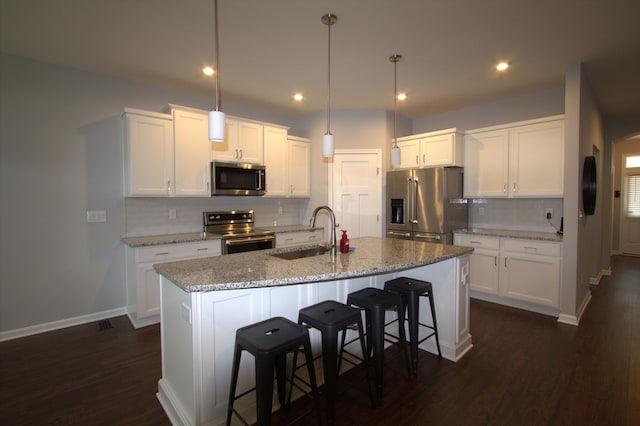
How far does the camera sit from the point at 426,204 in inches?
168

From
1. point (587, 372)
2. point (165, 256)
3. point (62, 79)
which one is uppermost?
point (62, 79)

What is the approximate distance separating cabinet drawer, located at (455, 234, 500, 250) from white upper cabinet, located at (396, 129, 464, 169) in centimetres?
100

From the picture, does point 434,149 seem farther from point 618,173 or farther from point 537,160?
point 618,173

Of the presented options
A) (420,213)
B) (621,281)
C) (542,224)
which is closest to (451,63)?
(420,213)

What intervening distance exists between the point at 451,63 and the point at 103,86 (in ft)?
12.3

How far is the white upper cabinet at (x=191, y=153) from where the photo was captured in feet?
11.9

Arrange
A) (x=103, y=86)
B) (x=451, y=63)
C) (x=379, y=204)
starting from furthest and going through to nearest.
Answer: (x=379, y=204)
(x=103, y=86)
(x=451, y=63)

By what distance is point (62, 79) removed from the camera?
3244mm

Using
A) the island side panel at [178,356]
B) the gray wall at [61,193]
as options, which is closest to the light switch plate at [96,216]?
the gray wall at [61,193]

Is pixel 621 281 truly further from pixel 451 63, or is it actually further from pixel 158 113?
pixel 158 113

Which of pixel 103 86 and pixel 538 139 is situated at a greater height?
pixel 103 86

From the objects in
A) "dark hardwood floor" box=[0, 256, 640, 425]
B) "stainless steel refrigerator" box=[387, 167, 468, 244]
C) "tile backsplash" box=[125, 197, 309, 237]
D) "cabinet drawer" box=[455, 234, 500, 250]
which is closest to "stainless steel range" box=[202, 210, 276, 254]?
"tile backsplash" box=[125, 197, 309, 237]

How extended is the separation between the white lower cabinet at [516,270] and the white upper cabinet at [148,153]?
3736 millimetres

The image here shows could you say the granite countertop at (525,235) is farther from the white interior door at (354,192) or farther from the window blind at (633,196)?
the window blind at (633,196)
